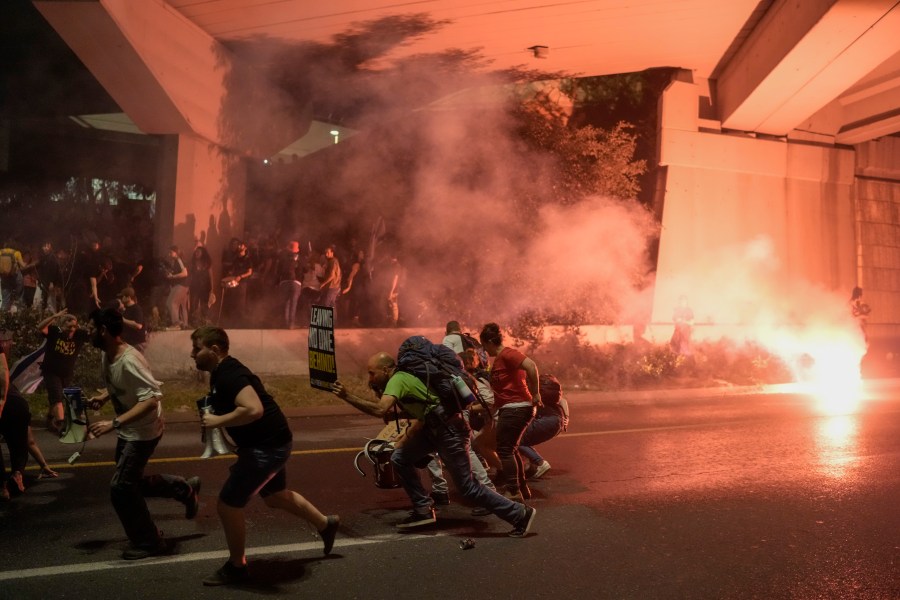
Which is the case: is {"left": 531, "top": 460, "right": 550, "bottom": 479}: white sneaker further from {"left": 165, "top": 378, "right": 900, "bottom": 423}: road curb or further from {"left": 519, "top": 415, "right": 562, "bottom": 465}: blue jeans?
{"left": 165, "top": 378, "right": 900, "bottom": 423}: road curb

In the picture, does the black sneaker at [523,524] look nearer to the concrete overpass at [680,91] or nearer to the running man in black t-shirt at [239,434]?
the running man in black t-shirt at [239,434]

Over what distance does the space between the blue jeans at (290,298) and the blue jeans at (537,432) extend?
23.8 feet

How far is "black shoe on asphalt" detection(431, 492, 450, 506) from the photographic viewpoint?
6520mm

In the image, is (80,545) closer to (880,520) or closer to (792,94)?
(880,520)

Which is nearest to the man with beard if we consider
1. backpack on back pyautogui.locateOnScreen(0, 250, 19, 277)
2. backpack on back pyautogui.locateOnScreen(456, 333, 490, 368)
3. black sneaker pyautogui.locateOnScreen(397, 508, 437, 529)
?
black sneaker pyautogui.locateOnScreen(397, 508, 437, 529)

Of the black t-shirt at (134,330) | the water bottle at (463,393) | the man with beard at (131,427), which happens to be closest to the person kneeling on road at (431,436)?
the water bottle at (463,393)

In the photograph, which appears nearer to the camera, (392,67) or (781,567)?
(781,567)

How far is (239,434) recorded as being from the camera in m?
4.86

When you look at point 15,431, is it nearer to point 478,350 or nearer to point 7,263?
point 478,350

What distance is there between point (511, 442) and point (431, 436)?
1.27 m

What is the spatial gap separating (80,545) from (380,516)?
209 cm

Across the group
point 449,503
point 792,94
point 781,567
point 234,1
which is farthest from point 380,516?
point 792,94

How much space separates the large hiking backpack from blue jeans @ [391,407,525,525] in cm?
11

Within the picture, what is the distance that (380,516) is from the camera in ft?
20.7
